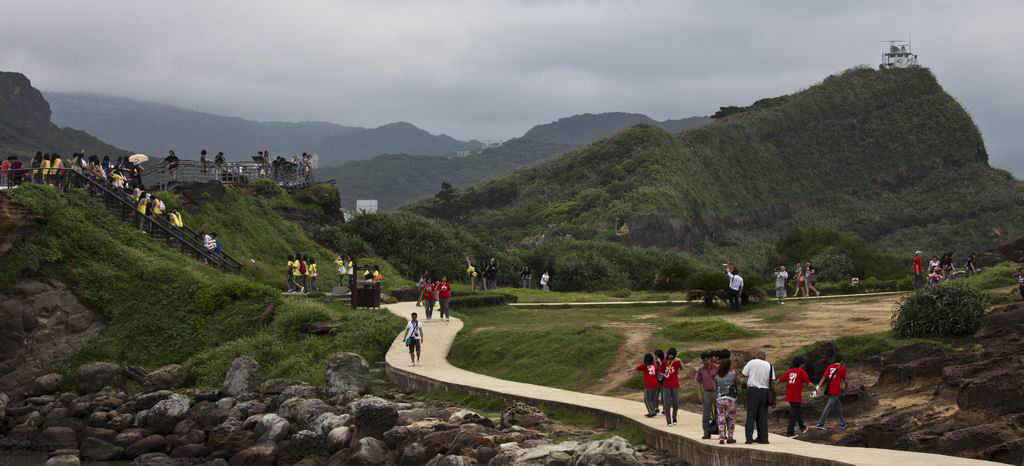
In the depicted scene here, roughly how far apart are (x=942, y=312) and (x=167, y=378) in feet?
70.6

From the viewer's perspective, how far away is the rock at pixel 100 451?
27.4m

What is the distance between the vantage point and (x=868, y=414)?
71.2 ft

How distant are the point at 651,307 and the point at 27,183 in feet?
73.5

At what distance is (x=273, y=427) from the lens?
2647cm

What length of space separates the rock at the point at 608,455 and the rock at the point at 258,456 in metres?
9.01

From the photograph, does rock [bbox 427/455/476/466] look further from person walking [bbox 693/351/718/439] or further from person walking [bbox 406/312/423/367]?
person walking [bbox 406/312/423/367]

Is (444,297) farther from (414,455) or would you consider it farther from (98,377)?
(414,455)

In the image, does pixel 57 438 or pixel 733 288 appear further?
pixel 733 288

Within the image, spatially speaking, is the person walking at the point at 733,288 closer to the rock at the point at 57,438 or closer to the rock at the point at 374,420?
the rock at the point at 374,420

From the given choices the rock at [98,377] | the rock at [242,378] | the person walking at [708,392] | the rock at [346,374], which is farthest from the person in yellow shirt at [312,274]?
the person walking at [708,392]

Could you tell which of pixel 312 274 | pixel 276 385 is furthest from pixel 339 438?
pixel 312 274

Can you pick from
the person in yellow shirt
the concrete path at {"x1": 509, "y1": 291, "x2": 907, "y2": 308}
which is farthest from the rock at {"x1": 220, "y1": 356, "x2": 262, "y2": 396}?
the concrete path at {"x1": 509, "y1": 291, "x2": 907, "y2": 308}

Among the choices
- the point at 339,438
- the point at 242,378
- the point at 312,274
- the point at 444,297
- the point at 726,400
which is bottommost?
the point at 339,438

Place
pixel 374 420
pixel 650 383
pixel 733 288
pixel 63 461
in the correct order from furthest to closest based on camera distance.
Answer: pixel 733 288 < pixel 63 461 < pixel 374 420 < pixel 650 383
